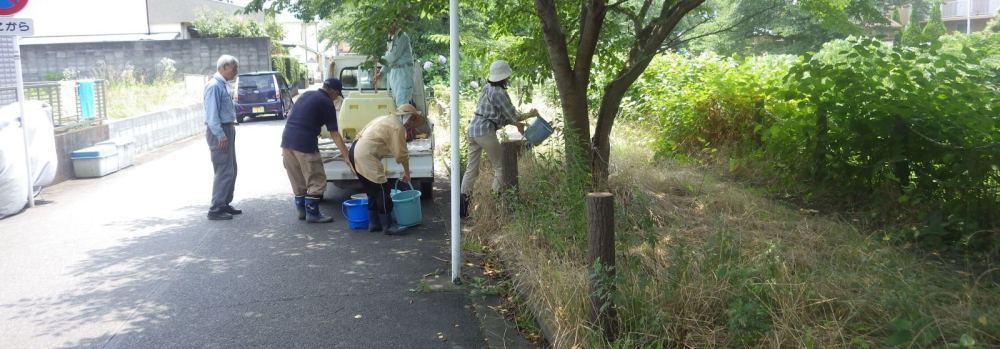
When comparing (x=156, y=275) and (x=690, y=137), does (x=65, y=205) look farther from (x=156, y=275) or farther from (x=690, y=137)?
(x=690, y=137)

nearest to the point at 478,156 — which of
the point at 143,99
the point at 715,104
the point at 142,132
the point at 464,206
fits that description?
the point at 464,206

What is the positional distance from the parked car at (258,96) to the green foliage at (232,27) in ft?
66.1

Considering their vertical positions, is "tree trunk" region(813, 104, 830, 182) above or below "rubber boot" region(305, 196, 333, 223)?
above

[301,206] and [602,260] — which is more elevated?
[602,260]

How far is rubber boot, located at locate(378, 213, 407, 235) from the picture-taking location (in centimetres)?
837

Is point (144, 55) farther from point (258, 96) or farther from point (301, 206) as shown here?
point (301, 206)

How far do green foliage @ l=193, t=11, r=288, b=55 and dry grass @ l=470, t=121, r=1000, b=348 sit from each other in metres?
41.2

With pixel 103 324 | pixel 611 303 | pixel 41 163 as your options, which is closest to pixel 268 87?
pixel 41 163

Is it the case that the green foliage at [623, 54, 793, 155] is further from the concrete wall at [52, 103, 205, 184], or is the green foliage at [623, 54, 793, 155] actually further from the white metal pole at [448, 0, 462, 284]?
the concrete wall at [52, 103, 205, 184]

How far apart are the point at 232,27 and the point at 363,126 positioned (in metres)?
39.1

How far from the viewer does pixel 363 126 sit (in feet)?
35.1

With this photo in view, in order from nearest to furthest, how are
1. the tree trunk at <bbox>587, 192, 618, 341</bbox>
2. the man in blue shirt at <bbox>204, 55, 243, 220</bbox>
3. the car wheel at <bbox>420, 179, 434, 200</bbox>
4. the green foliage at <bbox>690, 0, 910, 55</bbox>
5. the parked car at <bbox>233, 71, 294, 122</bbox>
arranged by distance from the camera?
the tree trunk at <bbox>587, 192, 618, 341</bbox>, the man in blue shirt at <bbox>204, 55, 243, 220</bbox>, the car wheel at <bbox>420, 179, 434, 200</bbox>, the green foliage at <bbox>690, 0, 910, 55</bbox>, the parked car at <bbox>233, 71, 294, 122</bbox>

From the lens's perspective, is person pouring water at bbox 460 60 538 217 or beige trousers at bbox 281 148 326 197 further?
beige trousers at bbox 281 148 326 197

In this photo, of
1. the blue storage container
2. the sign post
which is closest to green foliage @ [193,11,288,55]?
the blue storage container
